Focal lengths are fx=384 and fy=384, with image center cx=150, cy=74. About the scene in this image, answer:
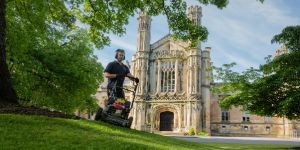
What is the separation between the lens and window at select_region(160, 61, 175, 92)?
47.9 metres

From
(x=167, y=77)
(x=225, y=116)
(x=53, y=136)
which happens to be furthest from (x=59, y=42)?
(x=225, y=116)

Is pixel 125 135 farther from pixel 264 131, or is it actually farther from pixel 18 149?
pixel 264 131

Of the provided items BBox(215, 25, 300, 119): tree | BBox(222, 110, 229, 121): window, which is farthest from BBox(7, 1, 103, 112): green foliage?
BBox(222, 110, 229, 121): window

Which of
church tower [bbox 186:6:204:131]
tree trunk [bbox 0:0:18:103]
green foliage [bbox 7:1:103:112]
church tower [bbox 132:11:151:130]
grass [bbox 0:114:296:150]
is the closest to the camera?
grass [bbox 0:114:296:150]

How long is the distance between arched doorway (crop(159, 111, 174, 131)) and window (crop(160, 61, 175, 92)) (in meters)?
2.99

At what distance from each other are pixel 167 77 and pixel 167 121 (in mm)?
5573

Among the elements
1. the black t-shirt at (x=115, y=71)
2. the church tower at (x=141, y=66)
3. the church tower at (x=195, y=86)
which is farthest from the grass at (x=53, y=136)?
the church tower at (x=141, y=66)

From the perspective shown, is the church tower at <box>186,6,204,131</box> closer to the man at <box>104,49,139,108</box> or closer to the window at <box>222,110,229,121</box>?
the window at <box>222,110,229,121</box>

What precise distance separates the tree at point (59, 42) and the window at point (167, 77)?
19685 millimetres

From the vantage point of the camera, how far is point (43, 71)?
2336cm

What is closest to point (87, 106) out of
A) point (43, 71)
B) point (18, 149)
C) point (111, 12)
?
point (43, 71)

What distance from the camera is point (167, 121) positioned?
46.9 metres

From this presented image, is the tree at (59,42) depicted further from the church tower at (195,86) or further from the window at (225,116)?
the window at (225,116)

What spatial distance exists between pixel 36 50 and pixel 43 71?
1.33 m
